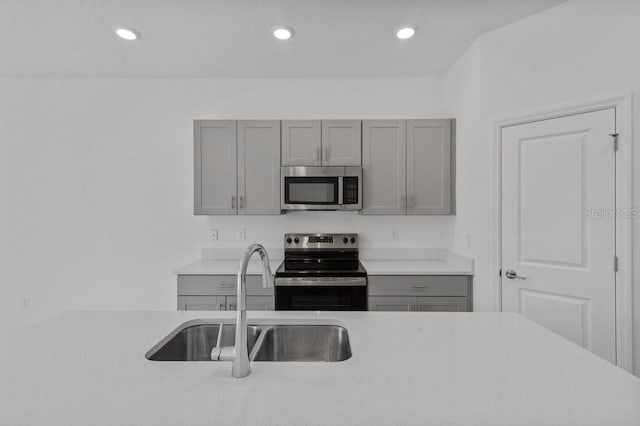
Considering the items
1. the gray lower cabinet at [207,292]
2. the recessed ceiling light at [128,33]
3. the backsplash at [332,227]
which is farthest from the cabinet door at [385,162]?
the recessed ceiling light at [128,33]

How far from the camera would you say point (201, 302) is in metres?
2.51

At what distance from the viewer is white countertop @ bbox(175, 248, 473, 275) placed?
2490 millimetres

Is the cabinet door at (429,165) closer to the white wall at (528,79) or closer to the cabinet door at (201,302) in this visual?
the white wall at (528,79)

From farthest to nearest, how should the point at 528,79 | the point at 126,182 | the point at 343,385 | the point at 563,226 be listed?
the point at 126,182, the point at 528,79, the point at 563,226, the point at 343,385

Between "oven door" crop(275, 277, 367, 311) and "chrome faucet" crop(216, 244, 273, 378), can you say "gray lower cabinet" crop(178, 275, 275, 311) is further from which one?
"chrome faucet" crop(216, 244, 273, 378)

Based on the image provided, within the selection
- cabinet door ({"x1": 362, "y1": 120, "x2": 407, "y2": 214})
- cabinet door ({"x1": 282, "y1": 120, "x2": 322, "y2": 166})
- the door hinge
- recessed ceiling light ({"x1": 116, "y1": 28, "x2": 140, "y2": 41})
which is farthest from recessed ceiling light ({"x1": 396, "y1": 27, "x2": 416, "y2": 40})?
recessed ceiling light ({"x1": 116, "y1": 28, "x2": 140, "y2": 41})

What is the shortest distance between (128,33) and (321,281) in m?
2.34

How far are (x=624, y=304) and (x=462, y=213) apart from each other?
1.17 metres

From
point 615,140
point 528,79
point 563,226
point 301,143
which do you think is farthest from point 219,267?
point 615,140

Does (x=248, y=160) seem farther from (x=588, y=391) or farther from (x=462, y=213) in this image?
(x=588, y=391)

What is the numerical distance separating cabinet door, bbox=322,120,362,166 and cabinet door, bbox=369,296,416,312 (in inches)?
45.5

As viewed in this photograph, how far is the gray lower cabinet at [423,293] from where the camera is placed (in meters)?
2.47

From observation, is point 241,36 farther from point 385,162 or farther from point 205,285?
point 205,285

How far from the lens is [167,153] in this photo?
3061mm
